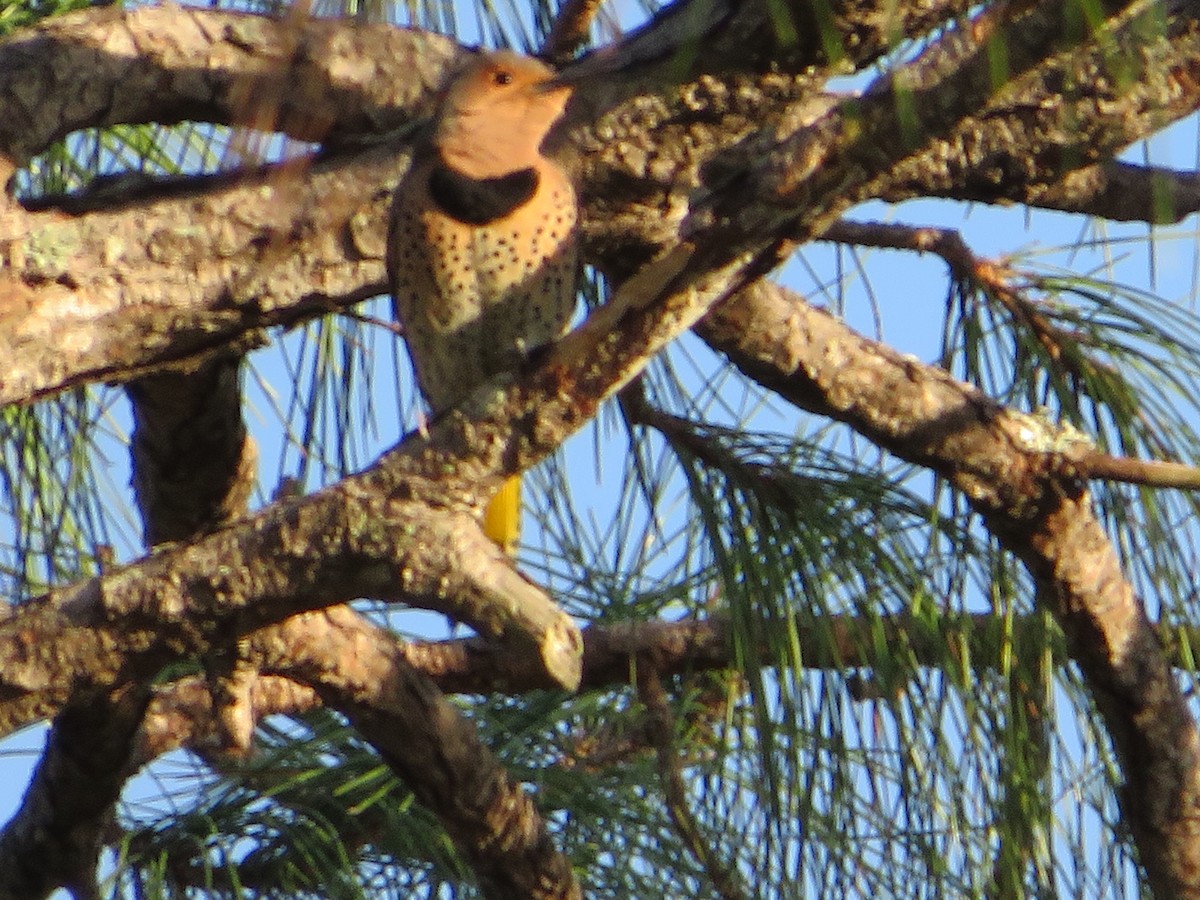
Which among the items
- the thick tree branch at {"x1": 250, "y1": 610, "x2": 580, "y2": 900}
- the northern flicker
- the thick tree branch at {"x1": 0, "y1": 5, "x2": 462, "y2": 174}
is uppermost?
the northern flicker

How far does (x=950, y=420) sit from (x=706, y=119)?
38 cm

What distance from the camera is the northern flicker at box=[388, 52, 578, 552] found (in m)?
2.51

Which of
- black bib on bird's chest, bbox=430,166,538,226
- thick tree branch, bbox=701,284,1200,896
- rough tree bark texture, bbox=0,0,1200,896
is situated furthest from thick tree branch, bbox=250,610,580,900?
black bib on bird's chest, bbox=430,166,538,226

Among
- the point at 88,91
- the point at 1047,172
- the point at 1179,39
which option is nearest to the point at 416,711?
the point at 88,91

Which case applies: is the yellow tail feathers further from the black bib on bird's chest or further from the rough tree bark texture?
the rough tree bark texture

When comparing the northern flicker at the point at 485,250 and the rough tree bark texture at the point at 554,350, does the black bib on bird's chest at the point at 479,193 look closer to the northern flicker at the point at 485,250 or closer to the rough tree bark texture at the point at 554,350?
the northern flicker at the point at 485,250

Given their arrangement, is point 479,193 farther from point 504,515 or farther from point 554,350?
point 554,350

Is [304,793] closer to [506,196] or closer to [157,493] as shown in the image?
[157,493]

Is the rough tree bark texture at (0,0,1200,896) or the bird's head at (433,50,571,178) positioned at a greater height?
the bird's head at (433,50,571,178)

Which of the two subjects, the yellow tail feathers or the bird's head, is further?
the yellow tail feathers

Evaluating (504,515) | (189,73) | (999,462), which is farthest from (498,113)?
(999,462)

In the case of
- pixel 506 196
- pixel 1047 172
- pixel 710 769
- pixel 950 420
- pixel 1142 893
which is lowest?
pixel 1142 893

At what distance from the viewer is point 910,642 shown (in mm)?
2066

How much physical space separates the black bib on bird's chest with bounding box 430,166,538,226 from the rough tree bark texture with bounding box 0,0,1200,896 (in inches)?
23.4
